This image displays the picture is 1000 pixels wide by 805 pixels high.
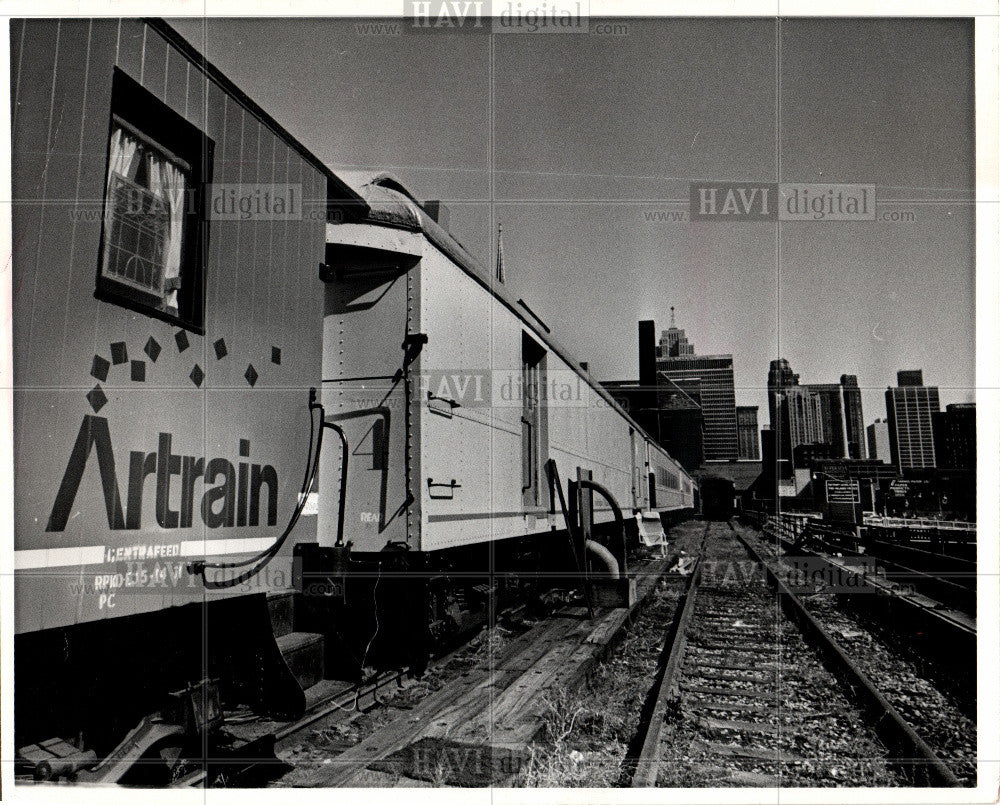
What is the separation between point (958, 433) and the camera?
3668mm

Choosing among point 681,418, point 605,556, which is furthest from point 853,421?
point 681,418

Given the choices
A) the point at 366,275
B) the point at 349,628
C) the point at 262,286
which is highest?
the point at 366,275

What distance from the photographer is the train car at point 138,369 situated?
7.86 feet

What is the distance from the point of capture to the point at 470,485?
5117 mm

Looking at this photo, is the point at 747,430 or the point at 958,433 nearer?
the point at 958,433

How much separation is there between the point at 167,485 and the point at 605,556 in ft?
18.7

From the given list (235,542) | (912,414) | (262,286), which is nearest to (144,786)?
(235,542)

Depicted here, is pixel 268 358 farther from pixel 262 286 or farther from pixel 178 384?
pixel 178 384

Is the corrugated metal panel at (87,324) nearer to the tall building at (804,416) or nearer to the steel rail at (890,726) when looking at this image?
the steel rail at (890,726)

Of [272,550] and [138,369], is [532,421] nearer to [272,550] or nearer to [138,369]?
[272,550]

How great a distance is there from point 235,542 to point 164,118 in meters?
1.83

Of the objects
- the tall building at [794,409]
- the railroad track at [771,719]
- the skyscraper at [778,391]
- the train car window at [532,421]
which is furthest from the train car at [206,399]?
the tall building at [794,409]

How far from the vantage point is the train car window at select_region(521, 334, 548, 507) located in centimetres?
646

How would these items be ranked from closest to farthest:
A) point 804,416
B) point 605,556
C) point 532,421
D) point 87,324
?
1. point 87,324
2. point 532,421
3. point 605,556
4. point 804,416
